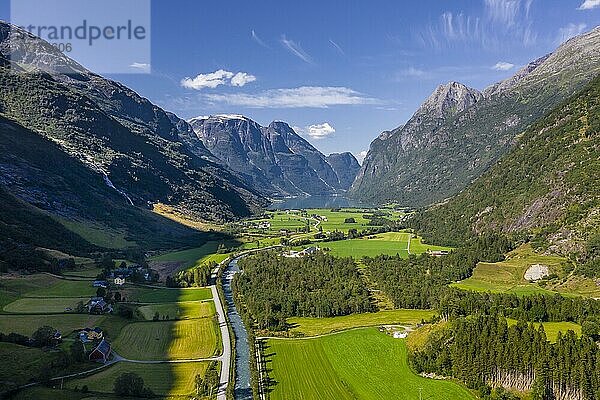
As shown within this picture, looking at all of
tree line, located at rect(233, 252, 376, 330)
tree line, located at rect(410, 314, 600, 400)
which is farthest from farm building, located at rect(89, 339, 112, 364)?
tree line, located at rect(410, 314, 600, 400)

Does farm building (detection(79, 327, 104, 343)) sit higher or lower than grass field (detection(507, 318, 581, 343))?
higher

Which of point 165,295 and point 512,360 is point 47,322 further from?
point 512,360

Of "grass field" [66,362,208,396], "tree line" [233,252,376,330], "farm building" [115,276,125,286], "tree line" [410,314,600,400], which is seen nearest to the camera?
"tree line" [410,314,600,400]

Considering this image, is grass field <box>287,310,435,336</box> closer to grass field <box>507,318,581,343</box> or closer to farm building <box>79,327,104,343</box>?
grass field <box>507,318,581,343</box>

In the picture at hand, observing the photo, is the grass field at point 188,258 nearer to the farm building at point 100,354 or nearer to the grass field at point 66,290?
the grass field at point 66,290

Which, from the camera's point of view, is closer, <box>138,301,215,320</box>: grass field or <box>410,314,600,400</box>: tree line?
<box>410,314,600,400</box>: tree line

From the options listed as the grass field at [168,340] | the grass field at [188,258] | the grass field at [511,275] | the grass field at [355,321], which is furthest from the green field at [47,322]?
the grass field at [511,275]
